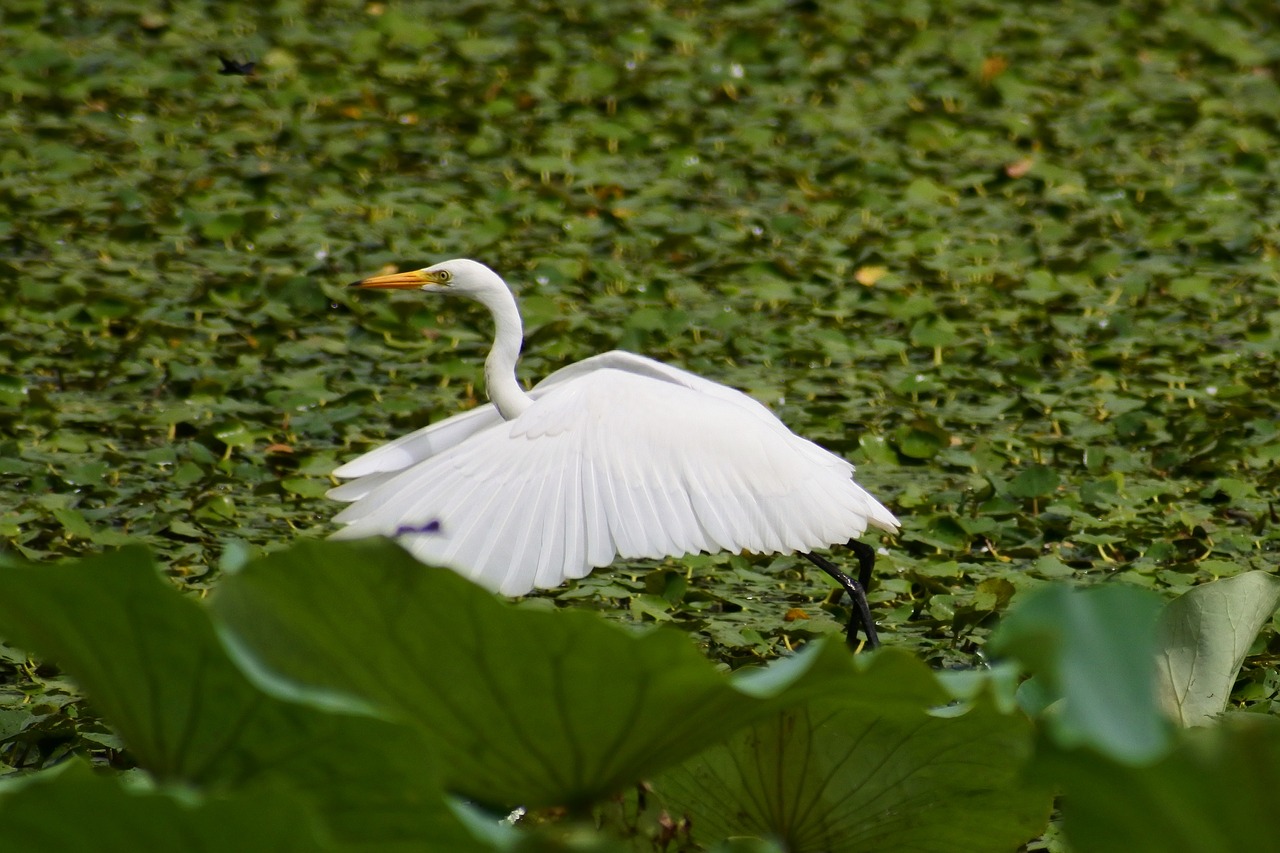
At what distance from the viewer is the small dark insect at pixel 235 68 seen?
6578mm

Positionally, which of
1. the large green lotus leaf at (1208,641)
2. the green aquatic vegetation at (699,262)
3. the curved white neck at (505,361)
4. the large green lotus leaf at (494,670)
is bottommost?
the green aquatic vegetation at (699,262)

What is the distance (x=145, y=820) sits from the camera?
2.91 ft

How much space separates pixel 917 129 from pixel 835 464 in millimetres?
3638

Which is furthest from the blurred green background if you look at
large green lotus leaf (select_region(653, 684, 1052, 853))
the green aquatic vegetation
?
large green lotus leaf (select_region(653, 684, 1052, 853))

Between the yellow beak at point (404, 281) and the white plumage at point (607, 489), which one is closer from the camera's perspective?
the white plumage at point (607, 489)

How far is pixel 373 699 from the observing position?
3.73ft

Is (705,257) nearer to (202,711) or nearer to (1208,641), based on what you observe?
(1208,641)

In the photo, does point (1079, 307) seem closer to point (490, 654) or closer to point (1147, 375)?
point (1147, 375)

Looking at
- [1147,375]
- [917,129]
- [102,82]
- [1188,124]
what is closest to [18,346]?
[102,82]

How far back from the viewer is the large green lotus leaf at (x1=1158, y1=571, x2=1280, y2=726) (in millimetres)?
1760

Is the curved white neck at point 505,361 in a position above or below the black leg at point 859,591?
above

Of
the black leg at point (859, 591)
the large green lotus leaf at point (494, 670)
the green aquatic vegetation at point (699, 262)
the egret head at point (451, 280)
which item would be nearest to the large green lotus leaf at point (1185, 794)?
the large green lotus leaf at point (494, 670)

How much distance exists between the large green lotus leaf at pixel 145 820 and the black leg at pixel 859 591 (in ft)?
7.70

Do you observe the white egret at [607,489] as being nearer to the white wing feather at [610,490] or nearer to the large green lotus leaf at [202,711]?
the white wing feather at [610,490]
